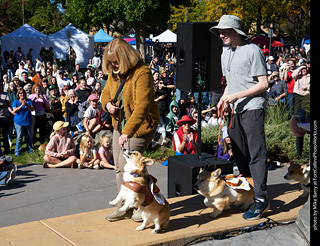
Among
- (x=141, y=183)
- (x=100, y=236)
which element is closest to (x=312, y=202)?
(x=141, y=183)

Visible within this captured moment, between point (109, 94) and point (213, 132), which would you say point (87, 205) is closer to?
point (109, 94)

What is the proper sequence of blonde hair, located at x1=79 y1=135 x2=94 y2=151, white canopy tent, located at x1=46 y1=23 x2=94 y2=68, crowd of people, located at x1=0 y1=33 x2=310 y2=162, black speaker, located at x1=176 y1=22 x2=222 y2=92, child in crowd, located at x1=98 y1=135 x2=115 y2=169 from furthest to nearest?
white canopy tent, located at x1=46 y1=23 x2=94 y2=68 → crowd of people, located at x1=0 y1=33 x2=310 y2=162 → blonde hair, located at x1=79 y1=135 x2=94 y2=151 → child in crowd, located at x1=98 y1=135 x2=115 y2=169 → black speaker, located at x1=176 y1=22 x2=222 y2=92

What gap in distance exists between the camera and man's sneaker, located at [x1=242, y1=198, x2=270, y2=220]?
13.8ft

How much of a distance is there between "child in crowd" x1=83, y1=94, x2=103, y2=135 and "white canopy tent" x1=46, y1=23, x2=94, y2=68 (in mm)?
18561

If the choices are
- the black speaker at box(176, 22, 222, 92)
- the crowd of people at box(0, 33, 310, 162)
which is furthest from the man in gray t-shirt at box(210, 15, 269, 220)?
the crowd of people at box(0, 33, 310, 162)

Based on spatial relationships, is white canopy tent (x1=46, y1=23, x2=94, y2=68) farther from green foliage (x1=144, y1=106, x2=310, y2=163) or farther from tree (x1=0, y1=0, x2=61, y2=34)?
green foliage (x1=144, y1=106, x2=310, y2=163)

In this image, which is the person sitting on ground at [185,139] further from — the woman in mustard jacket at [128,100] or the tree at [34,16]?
the tree at [34,16]

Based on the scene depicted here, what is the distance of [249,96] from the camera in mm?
4133

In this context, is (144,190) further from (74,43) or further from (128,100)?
(74,43)

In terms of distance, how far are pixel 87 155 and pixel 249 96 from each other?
507cm

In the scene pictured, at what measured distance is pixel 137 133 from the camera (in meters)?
4.08

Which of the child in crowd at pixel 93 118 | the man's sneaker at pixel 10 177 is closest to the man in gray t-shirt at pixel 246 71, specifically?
the man's sneaker at pixel 10 177

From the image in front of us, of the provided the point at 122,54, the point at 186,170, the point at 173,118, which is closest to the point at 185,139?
the point at 173,118

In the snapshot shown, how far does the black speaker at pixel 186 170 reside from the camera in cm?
519
